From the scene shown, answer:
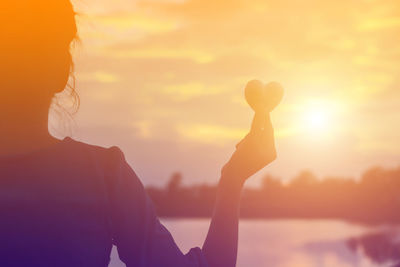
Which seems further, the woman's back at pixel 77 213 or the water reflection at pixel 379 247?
the water reflection at pixel 379 247

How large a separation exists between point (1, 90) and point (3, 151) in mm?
199

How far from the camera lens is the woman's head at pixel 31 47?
181 cm

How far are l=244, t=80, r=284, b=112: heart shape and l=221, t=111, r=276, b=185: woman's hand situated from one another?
8cm

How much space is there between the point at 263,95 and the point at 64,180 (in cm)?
71

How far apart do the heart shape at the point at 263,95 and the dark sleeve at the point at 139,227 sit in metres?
0.46

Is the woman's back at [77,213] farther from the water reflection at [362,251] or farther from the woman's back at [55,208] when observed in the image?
the water reflection at [362,251]

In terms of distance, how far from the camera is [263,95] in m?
1.91

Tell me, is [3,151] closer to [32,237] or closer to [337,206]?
[32,237]

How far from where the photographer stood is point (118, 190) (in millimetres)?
1819

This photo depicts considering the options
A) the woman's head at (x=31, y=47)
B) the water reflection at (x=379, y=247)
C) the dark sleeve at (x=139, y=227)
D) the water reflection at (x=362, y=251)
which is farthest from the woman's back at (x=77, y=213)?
the water reflection at (x=379, y=247)

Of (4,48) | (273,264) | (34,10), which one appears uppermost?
(34,10)

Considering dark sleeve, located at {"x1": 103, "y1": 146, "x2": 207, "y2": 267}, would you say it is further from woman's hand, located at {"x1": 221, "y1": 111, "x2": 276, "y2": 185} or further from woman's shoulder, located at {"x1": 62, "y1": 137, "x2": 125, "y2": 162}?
woman's hand, located at {"x1": 221, "y1": 111, "x2": 276, "y2": 185}

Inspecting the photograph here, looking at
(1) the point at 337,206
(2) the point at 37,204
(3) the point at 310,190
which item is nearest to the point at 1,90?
(2) the point at 37,204

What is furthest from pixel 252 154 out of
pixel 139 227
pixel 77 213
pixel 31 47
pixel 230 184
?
pixel 31 47
